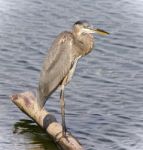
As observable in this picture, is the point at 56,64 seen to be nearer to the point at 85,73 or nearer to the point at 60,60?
the point at 60,60

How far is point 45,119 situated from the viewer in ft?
35.0

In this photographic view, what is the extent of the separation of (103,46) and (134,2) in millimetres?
3318

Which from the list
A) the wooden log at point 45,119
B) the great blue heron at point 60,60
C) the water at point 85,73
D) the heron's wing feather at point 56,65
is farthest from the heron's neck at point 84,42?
the water at point 85,73

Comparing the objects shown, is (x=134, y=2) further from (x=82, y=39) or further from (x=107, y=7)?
(x=82, y=39)

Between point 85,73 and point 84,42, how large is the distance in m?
2.91

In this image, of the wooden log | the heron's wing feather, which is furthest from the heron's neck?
the wooden log

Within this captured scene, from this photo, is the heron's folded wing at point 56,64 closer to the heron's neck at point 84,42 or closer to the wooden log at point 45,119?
the heron's neck at point 84,42

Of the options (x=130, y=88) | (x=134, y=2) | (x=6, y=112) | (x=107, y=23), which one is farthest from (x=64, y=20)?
(x=6, y=112)

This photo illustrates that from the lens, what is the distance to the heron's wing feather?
10.6 meters

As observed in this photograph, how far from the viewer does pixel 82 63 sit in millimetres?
14281

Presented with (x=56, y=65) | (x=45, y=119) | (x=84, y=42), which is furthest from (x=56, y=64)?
(x=45, y=119)

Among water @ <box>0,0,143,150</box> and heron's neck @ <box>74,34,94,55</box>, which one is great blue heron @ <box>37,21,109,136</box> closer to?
heron's neck @ <box>74,34,94,55</box>

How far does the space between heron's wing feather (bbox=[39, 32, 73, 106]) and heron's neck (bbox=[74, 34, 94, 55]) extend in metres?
0.17

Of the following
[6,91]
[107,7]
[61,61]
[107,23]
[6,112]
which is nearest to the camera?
[61,61]
